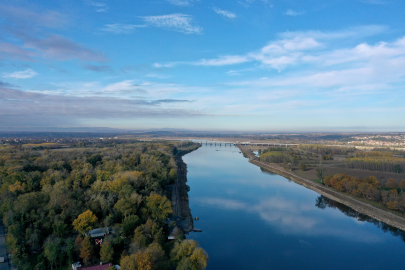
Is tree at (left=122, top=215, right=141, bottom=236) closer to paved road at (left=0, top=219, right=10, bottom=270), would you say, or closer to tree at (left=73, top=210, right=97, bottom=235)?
tree at (left=73, top=210, right=97, bottom=235)

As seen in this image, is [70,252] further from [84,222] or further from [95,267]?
[84,222]

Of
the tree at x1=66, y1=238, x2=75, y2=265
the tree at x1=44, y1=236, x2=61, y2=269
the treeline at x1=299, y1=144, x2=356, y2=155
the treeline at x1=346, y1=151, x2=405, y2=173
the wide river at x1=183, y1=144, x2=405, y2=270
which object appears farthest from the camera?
the treeline at x1=299, y1=144, x2=356, y2=155

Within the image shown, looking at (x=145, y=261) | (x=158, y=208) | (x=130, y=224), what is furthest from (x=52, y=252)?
(x=158, y=208)

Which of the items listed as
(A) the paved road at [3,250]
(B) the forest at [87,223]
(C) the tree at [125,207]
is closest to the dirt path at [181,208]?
(B) the forest at [87,223]

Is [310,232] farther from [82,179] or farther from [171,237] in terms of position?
[82,179]

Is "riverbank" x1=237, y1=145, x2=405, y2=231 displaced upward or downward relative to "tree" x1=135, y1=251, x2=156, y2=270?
downward

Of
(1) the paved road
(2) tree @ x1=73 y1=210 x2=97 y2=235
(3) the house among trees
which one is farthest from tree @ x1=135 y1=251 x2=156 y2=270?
(1) the paved road

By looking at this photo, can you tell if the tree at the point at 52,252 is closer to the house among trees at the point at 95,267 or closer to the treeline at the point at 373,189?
the house among trees at the point at 95,267
